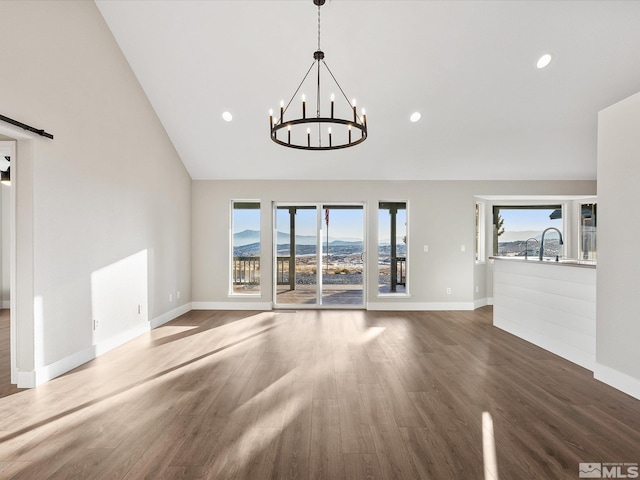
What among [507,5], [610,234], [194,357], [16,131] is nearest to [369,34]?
[507,5]

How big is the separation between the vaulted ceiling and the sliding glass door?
1.10 metres

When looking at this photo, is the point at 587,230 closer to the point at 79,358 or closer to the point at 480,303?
the point at 480,303

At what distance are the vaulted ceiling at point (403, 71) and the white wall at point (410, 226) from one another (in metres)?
0.64

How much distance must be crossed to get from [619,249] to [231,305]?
5917 mm

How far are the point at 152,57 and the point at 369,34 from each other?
2.80 metres

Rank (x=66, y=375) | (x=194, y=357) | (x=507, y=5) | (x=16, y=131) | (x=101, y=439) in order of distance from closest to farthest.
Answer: (x=101, y=439) < (x=16, y=131) < (x=66, y=375) < (x=507, y=5) < (x=194, y=357)

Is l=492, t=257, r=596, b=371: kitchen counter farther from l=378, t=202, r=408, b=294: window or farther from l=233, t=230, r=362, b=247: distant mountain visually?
l=233, t=230, r=362, b=247: distant mountain

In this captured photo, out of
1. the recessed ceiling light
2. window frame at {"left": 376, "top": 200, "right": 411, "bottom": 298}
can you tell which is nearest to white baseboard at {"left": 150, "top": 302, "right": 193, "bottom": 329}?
window frame at {"left": 376, "top": 200, "right": 411, "bottom": 298}

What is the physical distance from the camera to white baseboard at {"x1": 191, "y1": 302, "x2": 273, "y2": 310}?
684 centimetres

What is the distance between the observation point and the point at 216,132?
5.73 metres

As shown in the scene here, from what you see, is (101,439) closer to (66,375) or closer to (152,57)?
(66,375)

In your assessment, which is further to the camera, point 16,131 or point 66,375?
point 66,375

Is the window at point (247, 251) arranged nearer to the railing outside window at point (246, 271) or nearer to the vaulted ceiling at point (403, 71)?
the railing outside window at point (246, 271)

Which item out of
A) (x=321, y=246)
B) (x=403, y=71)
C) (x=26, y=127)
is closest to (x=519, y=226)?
(x=321, y=246)
